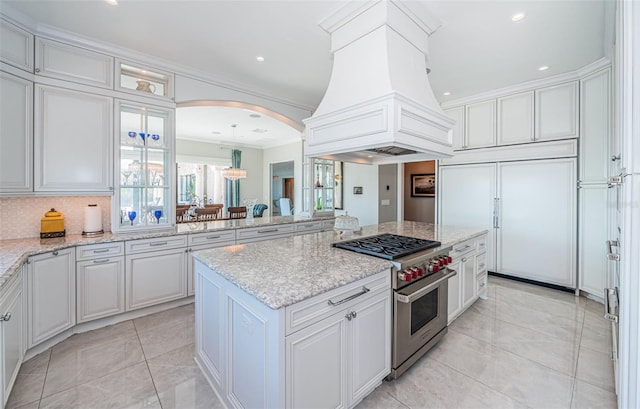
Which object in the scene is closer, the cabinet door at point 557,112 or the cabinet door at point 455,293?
the cabinet door at point 455,293

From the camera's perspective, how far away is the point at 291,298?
1.22m

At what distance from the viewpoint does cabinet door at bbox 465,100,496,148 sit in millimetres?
4223

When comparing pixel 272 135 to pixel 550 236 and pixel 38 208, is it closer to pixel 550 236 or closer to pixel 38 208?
pixel 38 208

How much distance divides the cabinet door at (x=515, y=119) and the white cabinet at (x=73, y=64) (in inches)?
200

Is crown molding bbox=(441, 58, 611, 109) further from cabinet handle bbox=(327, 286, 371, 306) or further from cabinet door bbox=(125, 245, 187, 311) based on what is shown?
cabinet door bbox=(125, 245, 187, 311)

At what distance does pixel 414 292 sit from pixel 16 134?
349 cm

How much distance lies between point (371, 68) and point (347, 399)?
2167mm

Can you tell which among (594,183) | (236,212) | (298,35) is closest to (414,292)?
(298,35)

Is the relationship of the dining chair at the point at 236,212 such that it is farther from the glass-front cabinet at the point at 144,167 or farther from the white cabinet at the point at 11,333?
the white cabinet at the point at 11,333

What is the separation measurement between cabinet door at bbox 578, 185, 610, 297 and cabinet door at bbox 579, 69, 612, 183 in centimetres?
18

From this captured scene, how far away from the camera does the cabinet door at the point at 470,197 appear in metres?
4.24

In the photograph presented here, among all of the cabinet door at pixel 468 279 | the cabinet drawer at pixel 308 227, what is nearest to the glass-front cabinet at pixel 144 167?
the cabinet drawer at pixel 308 227

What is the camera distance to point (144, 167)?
10.3 ft

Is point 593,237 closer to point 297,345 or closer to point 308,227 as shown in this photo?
point 308,227
